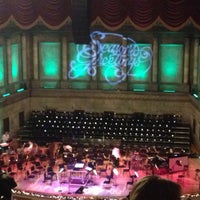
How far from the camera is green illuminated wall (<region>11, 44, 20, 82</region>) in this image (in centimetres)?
2801

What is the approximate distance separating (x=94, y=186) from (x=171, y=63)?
41.4 feet

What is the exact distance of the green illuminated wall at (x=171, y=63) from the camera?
2825 centimetres

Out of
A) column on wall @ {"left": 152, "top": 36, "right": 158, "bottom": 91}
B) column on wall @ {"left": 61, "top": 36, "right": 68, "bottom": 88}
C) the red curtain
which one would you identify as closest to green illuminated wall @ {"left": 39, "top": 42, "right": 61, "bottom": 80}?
column on wall @ {"left": 61, "top": 36, "right": 68, "bottom": 88}

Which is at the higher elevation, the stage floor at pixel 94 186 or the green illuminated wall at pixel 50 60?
the green illuminated wall at pixel 50 60

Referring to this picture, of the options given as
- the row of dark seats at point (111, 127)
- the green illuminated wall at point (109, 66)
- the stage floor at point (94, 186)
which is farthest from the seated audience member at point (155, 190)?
the green illuminated wall at point (109, 66)

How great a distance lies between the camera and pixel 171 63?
28.5m

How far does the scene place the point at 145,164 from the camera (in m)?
21.2

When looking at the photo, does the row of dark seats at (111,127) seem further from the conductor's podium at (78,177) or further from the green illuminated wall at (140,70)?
the conductor's podium at (78,177)

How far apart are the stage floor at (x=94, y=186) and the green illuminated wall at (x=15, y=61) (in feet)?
31.0

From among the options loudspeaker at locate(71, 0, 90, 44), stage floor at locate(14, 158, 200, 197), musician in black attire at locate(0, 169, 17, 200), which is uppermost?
loudspeaker at locate(71, 0, 90, 44)

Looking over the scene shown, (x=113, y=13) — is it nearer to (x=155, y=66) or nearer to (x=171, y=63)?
(x=155, y=66)

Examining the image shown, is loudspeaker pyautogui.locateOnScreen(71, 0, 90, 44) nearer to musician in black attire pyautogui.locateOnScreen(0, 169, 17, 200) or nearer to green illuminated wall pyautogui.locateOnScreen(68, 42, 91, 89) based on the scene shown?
green illuminated wall pyautogui.locateOnScreen(68, 42, 91, 89)

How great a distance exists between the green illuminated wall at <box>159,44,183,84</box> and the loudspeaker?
8.17 meters

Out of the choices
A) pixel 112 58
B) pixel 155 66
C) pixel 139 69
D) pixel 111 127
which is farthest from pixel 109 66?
pixel 111 127
